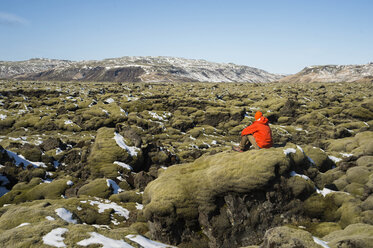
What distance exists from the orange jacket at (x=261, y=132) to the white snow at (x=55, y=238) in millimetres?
12370

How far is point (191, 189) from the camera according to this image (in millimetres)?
15992

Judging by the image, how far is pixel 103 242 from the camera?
8.30 m

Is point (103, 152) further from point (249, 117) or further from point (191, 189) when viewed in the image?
point (249, 117)

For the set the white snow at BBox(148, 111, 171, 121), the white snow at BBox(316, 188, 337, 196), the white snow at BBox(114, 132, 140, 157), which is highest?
the white snow at BBox(316, 188, 337, 196)

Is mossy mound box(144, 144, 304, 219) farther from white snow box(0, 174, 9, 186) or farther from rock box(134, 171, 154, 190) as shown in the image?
white snow box(0, 174, 9, 186)

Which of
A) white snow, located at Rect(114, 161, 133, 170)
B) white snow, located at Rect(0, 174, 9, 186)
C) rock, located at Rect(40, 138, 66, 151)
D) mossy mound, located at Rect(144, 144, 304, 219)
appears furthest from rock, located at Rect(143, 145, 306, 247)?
rock, located at Rect(40, 138, 66, 151)

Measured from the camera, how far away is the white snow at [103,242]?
26.7ft

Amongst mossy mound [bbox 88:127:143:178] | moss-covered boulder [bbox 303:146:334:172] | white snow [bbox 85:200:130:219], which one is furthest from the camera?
mossy mound [bbox 88:127:143:178]

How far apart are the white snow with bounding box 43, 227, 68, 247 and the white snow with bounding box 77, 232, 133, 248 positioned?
63cm

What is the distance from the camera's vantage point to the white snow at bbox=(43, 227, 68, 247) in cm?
795

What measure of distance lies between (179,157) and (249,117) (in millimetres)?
42872

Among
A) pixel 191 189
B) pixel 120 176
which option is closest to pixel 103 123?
pixel 120 176

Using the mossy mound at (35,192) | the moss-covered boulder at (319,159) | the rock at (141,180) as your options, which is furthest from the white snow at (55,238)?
the moss-covered boulder at (319,159)

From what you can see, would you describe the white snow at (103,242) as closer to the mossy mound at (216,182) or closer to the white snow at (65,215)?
the white snow at (65,215)
